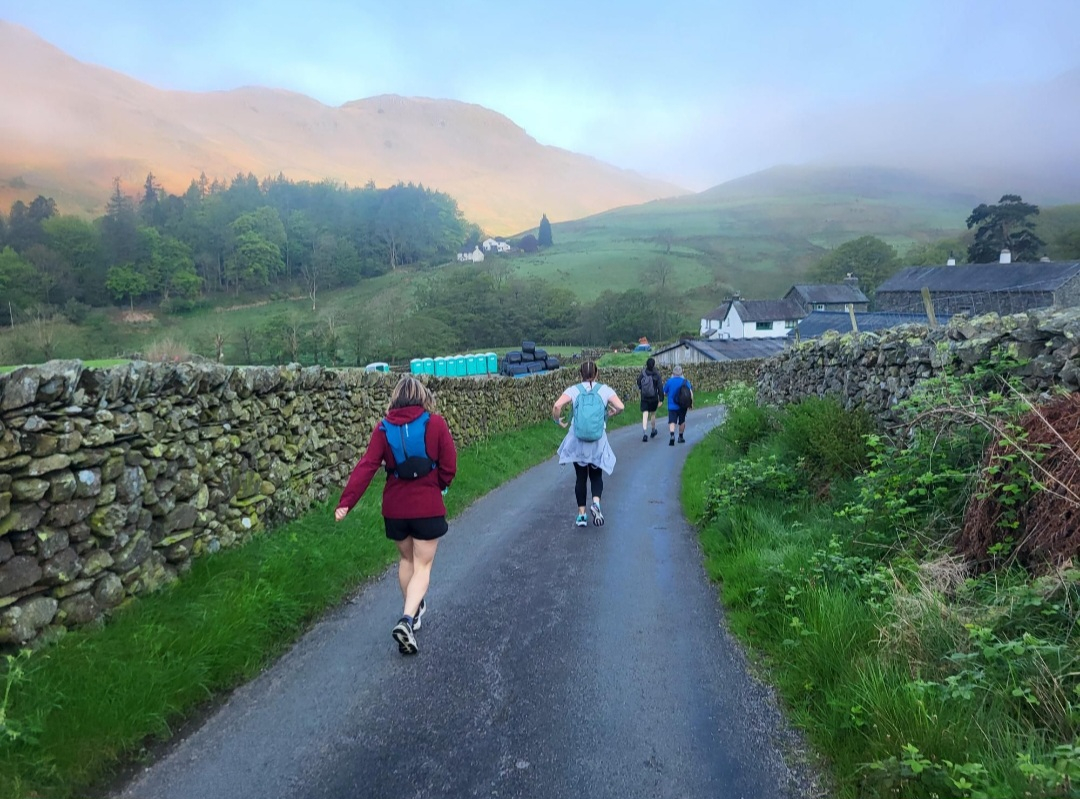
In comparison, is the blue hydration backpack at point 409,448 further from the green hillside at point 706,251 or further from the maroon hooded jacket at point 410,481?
the green hillside at point 706,251

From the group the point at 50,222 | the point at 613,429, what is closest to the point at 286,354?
the point at 613,429

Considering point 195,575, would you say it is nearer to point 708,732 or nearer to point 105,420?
point 105,420

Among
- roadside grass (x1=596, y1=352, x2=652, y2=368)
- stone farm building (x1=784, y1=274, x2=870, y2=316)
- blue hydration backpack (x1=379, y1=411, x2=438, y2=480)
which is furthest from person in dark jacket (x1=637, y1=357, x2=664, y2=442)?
stone farm building (x1=784, y1=274, x2=870, y2=316)

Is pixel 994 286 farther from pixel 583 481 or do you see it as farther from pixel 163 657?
pixel 163 657

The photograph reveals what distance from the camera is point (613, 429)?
65.3 feet

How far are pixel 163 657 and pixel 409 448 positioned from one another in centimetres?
197

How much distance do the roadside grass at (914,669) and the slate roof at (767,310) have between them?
74.6 metres

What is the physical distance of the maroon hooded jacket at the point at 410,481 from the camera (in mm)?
4688

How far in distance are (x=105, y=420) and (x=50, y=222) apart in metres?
85.6

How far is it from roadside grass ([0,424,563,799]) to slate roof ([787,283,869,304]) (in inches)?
3029

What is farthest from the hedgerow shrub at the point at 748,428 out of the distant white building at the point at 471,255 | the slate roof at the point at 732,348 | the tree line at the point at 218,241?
the distant white building at the point at 471,255

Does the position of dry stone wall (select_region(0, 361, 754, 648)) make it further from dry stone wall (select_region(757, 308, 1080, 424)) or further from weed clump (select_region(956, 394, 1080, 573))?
dry stone wall (select_region(757, 308, 1080, 424))

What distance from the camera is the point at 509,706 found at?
3744 millimetres

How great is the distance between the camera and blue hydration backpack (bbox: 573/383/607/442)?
8.02 meters
